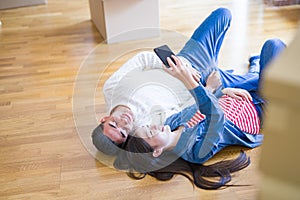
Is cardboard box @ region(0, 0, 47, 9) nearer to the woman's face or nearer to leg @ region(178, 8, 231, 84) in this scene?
leg @ region(178, 8, 231, 84)

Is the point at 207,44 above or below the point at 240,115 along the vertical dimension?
above

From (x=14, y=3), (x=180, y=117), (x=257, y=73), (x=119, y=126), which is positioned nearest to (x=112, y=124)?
(x=119, y=126)

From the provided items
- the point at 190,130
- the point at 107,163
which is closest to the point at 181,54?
the point at 190,130

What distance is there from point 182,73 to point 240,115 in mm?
314

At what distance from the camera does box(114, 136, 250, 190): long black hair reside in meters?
1.49

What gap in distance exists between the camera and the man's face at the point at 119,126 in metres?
1.52

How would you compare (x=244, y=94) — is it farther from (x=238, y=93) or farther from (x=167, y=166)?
(x=167, y=166)

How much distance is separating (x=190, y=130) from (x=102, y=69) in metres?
0.92

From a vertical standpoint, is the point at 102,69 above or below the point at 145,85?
below

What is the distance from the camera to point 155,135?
1.49 m

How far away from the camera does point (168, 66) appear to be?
62.5 inches

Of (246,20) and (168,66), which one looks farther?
(246,20)

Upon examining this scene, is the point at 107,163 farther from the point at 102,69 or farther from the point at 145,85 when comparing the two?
the point at 102,69

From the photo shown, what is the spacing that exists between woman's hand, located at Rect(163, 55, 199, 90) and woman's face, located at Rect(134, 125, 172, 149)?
0.19 m
